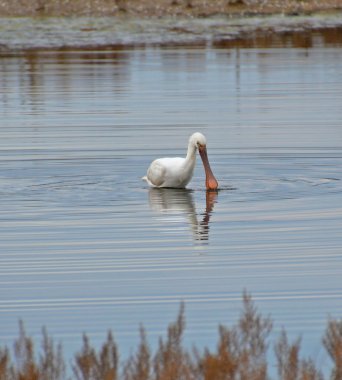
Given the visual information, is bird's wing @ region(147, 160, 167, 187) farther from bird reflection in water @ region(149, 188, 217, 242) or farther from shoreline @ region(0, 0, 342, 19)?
shoreline @ region(0, 0, 342, 19)

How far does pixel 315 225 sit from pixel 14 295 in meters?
3.73

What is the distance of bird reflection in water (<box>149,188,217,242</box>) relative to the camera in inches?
519

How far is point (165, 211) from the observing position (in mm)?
14352

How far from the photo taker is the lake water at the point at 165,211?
965 centimetres

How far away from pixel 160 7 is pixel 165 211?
44.1m

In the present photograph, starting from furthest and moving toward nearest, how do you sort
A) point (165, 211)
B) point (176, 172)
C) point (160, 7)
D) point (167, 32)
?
1. point (160, 7)
2. point (167, 32)
3. point (176, 172)
4. point (165, 211)

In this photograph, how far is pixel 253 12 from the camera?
56875 mm

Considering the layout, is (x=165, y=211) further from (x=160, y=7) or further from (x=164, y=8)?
(x=160, y=7)

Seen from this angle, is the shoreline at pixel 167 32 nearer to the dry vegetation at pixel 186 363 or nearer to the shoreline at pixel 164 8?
the shoreline at pixel 164 8

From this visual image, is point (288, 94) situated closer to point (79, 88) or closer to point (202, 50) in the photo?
point (79, 88)

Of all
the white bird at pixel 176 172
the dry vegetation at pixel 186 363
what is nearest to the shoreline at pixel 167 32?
the white bird at pixel 176 172

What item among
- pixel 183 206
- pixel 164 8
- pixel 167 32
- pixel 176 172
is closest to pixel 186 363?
pixel 183 206

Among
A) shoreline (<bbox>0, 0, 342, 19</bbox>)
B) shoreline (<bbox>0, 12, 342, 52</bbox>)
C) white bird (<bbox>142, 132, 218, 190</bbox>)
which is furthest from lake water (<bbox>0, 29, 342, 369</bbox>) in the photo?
shoreline (<bbox>0, 0, 342, 19</bbox>)

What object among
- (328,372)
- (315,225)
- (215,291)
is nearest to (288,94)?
(315,225)
